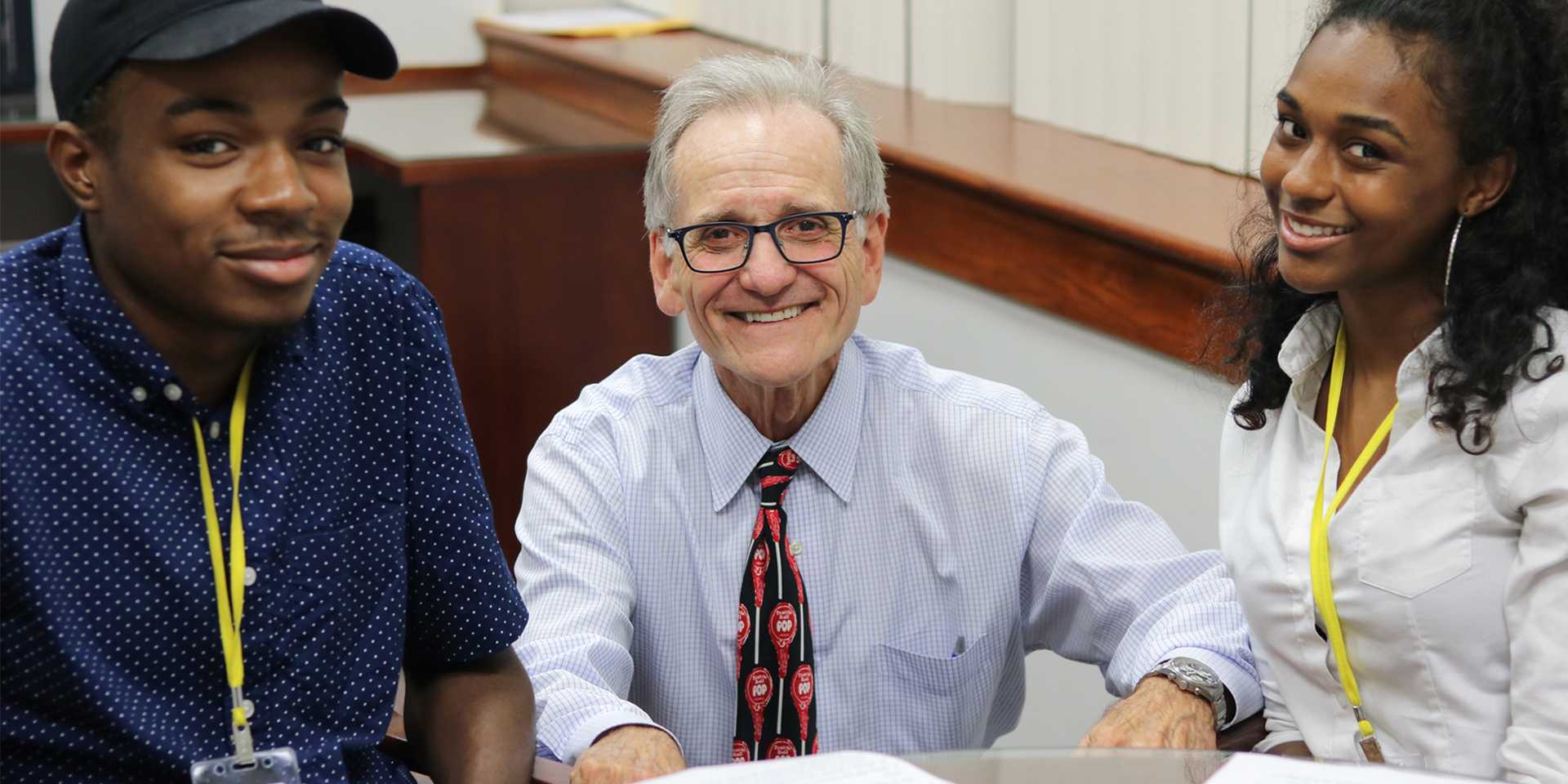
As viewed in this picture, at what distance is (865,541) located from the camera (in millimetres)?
2021

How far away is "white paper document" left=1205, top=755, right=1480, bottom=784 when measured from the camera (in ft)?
4.38

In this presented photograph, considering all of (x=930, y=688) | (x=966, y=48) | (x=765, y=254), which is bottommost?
(x=930, y=688)

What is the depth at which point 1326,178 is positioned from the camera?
63.6 inches

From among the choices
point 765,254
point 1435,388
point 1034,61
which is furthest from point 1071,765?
point 1034,61

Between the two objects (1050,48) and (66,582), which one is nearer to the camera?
(66,582)

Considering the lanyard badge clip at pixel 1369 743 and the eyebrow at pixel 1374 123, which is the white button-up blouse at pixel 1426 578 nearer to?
the lanyard badge clip at pixel 1369 743

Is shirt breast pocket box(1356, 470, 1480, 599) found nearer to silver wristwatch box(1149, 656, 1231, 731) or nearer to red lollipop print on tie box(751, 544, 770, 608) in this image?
silver wristwatch box(1149, 656, 1231, 731)

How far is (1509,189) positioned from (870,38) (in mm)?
2431

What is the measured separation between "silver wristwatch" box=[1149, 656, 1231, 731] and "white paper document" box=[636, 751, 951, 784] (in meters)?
0.43

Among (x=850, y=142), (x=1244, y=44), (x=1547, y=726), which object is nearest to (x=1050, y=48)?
(x=1244, y=44)

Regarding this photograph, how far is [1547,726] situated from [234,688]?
1.08 meters

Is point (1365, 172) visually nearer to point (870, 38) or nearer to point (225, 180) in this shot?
point (225, 180)

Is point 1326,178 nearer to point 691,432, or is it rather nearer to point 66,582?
point 691,432

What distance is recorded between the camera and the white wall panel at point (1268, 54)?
264 centimetres
